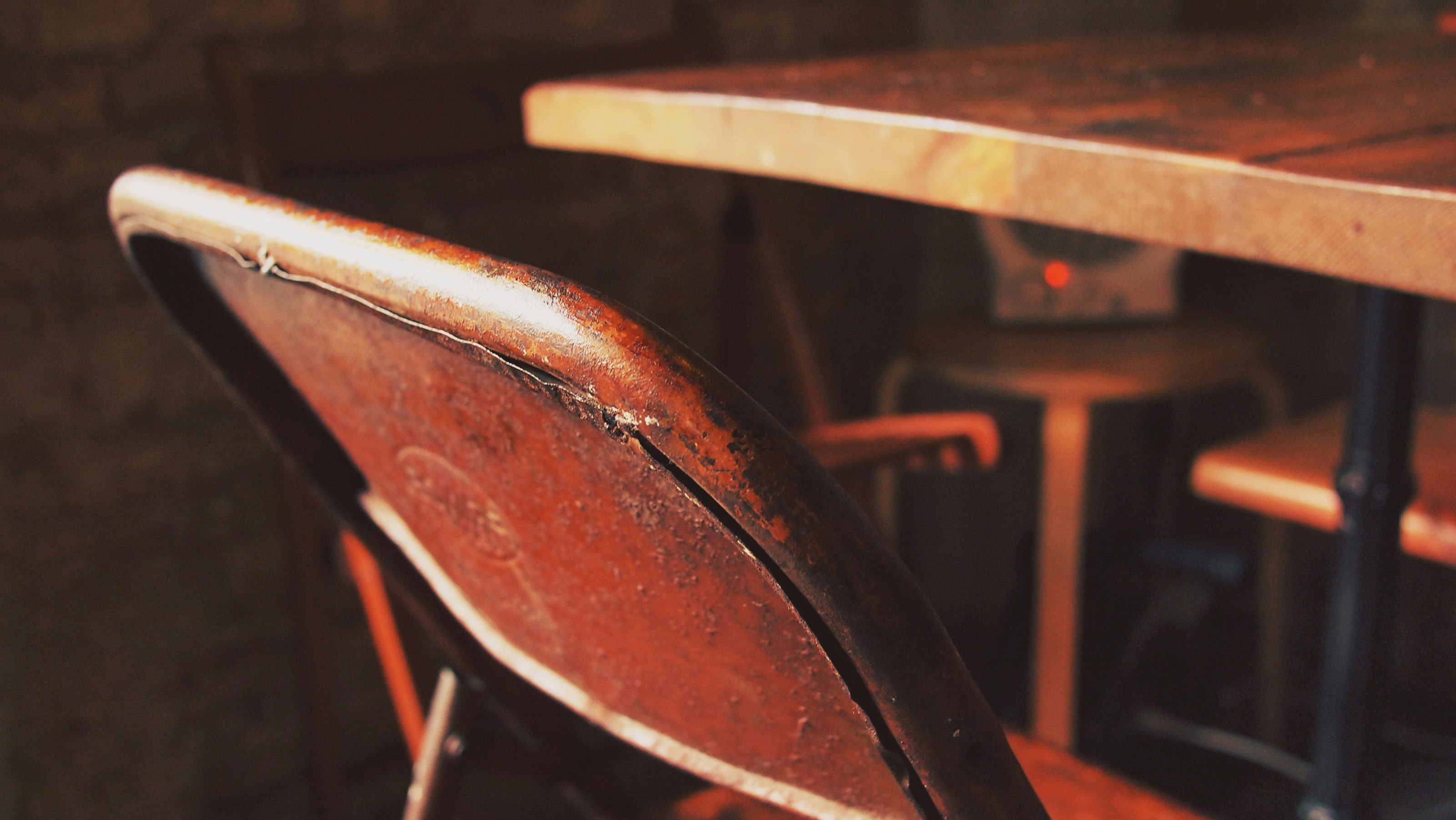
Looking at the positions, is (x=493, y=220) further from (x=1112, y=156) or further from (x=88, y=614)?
(x=1112, y=156)

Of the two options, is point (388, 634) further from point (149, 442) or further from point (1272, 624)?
point (1272, 624)

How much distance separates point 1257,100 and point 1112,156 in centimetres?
24

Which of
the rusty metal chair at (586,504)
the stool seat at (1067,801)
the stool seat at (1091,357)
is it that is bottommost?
the stool seat at (1091,357)

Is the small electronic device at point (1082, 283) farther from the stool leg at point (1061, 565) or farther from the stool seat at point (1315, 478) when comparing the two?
the stool seat at point (1315, 478)

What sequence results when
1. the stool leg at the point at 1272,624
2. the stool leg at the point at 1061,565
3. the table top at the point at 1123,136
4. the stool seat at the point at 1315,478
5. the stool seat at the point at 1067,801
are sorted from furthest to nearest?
the stool leg at the point at 1272,624 < the stool leg at the point at 1061,565 < the stool seat at the point at 1315,478 < the stool seat at the point at 1067,801 < the table top at the point at 1123,136

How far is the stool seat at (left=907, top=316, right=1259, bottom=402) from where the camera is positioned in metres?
1.47

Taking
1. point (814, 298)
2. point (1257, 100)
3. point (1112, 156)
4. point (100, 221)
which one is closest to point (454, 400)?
point (1112, 156)

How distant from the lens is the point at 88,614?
54.5 inches

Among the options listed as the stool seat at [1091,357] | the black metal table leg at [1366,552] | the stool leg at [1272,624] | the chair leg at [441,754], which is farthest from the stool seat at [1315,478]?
the chair leg at [441,754]

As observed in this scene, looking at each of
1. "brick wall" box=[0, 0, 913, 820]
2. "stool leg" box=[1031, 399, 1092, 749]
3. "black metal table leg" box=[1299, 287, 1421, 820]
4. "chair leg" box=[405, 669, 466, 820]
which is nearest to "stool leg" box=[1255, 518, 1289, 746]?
"stool leg" box=[1031, 399, 1092, 749]

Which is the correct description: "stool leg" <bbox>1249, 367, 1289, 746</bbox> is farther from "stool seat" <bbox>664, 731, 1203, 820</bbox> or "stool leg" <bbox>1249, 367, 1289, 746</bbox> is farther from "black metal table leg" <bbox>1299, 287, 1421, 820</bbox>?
"stool seat" <bbox>664, 731, 1203, 820</bbox>

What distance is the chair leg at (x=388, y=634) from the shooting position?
1.20m

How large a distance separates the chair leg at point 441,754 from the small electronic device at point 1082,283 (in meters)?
1.18

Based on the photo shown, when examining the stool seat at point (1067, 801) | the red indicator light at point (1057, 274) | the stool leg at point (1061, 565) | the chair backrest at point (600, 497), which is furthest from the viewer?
the red indicator light at point (1057, 274)
